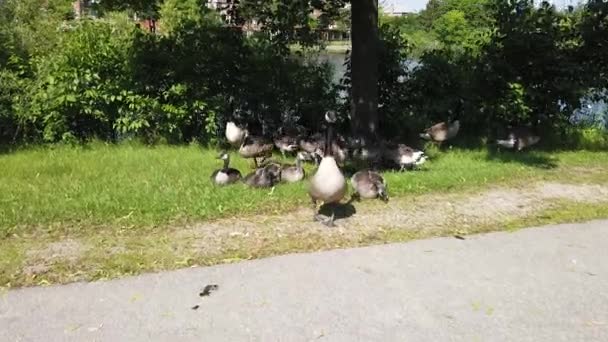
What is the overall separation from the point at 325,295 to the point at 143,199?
3.13 m

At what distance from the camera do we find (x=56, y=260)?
529cm

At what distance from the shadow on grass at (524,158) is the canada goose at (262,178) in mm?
3990

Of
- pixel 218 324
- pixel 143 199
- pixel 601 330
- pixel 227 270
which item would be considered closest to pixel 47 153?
pixel 143 199

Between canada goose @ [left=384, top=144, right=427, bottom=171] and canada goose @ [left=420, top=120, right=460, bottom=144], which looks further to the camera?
canada goose @ [left=420, top=120, right=460, bottom=144]

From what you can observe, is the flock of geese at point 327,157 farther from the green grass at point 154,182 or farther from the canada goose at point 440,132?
the green grass at point 154,182

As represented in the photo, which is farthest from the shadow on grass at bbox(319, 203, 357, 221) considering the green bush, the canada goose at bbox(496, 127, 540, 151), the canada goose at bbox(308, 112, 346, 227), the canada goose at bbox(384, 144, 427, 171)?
the green bush

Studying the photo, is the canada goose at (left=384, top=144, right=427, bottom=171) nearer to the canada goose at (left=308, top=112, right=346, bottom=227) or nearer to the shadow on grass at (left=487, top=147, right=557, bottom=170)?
the shadow on grass at (left=487, top=147, right=557, bottom=170)

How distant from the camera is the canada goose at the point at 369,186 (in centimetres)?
733

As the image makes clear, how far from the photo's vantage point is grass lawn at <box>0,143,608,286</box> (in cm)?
552

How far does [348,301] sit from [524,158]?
21.0 feet

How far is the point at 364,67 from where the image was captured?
957cm

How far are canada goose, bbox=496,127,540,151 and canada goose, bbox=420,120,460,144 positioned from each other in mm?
804

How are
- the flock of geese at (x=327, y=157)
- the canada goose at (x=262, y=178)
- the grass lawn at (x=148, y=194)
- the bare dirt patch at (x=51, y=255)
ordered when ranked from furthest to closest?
the canada goose at (x=262, y=178) → the flock of geese at (x=327, y=157) → the grass lawn at (x=148, y=194) → the bare dirt patch at (x=51, y=255)

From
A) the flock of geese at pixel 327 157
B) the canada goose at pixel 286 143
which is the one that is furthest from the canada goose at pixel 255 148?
the canada goose at pixel 286 143
